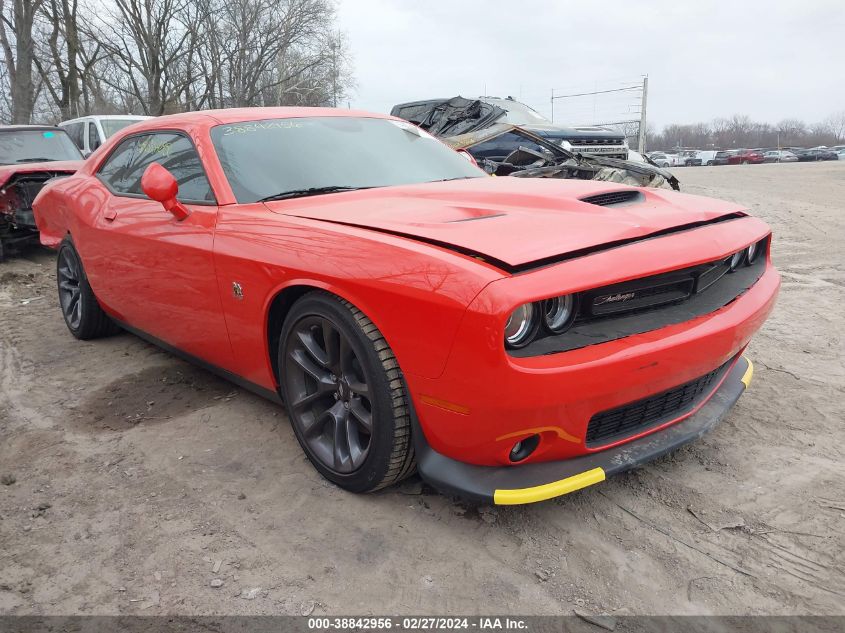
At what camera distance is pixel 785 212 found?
9055 millimetres

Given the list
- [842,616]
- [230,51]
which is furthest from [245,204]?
[230,51]

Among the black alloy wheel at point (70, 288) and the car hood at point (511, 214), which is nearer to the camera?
the car hood at point (511, 214)

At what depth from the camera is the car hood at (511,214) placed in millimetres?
1907

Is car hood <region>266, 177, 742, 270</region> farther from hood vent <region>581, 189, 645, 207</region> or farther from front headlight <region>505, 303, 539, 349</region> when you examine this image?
front headlight <region>505, 303, 539, 349</region>

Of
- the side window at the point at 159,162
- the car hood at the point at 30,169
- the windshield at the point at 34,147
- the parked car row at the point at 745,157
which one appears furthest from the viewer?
the parked car row at the point at 745,157

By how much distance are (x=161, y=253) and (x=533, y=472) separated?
2.10 metres

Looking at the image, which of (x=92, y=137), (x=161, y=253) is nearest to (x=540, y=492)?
(x=161, y=253)

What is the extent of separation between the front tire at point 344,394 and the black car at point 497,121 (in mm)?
6959

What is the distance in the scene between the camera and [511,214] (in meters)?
2.25

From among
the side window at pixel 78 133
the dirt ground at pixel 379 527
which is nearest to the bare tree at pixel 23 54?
the side window at pixel 78 133

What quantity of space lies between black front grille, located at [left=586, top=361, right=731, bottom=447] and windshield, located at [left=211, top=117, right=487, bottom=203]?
1531mm

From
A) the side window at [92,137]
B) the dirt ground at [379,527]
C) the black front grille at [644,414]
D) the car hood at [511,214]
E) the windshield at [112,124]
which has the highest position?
the windshield at [112,124]

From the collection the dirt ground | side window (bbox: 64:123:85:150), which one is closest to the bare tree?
side window (bbox: 64:123:85:150)

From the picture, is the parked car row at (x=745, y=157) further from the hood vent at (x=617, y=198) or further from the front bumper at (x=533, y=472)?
the front bumper at (x=533, y=472)
